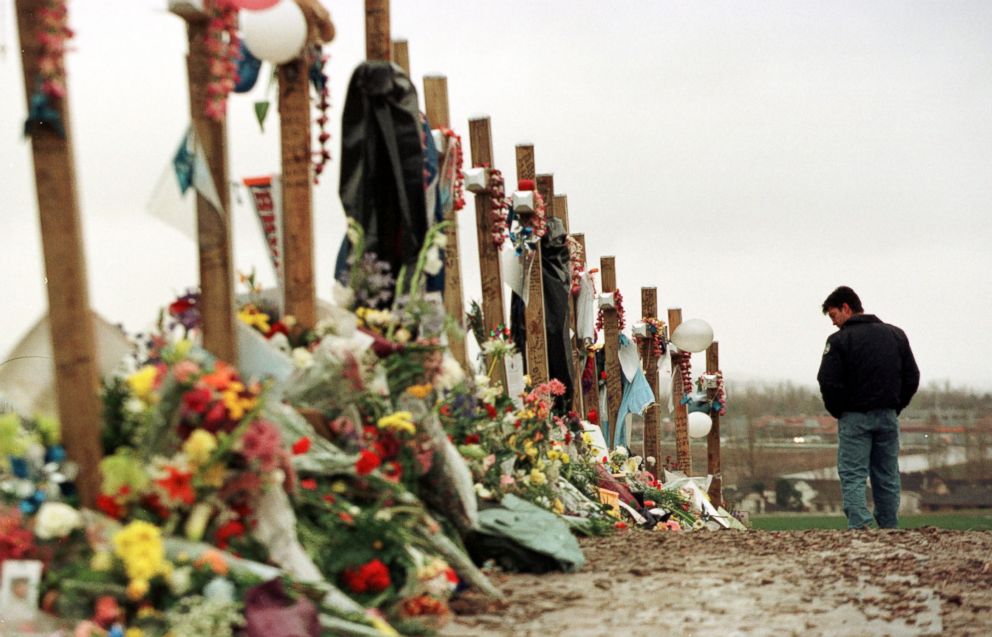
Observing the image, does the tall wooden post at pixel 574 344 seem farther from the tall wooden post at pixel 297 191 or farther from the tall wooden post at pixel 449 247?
the tall wooden post at pixel 297 191

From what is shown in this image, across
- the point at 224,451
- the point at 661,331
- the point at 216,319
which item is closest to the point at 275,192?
the point at 216,319

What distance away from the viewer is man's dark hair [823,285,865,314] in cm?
1048

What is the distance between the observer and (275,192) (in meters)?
6.86

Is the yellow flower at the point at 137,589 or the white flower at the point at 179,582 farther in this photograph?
the white flower at the point at 179,582

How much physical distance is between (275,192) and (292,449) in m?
1.82

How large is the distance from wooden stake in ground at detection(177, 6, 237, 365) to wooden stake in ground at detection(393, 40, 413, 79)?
3651 mm

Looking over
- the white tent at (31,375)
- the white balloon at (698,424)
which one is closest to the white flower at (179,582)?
the white tent at (31,375)

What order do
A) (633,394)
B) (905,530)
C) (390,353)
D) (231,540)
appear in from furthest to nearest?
1. (633,394)
2. (905,530)
3. (390,353)
4. (231,540)

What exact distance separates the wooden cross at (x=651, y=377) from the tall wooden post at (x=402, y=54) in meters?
10.2

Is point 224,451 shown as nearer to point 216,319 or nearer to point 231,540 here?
point 231,540

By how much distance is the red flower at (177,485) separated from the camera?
466cm

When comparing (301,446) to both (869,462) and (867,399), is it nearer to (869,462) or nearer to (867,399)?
(867,399)

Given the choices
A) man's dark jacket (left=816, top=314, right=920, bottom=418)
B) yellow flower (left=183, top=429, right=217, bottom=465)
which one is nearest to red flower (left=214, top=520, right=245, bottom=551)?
yellow flower (left=183, top=429, right=217, bottom=465)

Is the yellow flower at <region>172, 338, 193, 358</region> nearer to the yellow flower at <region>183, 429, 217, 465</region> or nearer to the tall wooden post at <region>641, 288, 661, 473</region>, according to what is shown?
the yellow flower at <region>183, 429, 217, 465</region>
